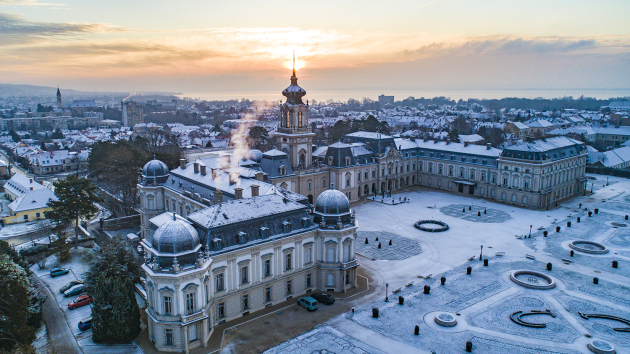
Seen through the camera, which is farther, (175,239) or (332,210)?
(332,210)

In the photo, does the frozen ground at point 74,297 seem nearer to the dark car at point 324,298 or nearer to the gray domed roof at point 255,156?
the dark car at point 324,298

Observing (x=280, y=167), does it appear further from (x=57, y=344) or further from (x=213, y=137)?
(x=213, y=137)

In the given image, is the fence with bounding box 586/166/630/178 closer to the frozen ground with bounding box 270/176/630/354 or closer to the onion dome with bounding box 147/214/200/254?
the frozen ground with bounding box 270/176/630/354

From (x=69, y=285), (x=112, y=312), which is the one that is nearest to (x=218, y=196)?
(x=69, y=285)

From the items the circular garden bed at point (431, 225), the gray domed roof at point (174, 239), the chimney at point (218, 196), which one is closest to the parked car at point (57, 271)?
the chimney at point (218, 196)

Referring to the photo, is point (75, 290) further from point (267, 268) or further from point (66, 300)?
point (267, 268)

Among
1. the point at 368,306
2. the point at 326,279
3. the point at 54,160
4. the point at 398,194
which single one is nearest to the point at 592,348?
the point at 368,306

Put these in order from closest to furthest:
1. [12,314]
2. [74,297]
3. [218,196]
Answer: [12,314] → [74,297] → [218,196]

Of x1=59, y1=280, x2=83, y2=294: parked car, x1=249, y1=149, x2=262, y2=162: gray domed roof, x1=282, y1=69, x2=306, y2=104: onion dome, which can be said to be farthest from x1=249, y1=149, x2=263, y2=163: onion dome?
x1=59, y1=280, x2=83, y2=294: parked car
